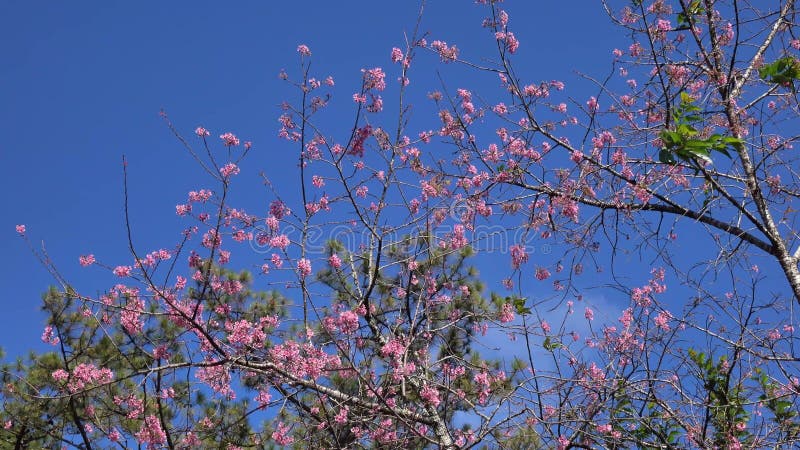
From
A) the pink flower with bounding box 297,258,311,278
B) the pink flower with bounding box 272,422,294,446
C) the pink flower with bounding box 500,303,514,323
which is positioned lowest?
the pink flower with bounding box 272,422,294,446

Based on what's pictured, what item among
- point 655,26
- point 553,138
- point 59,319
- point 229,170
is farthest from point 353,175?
point 59,319

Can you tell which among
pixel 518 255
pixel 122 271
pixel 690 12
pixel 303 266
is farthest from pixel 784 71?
pixel 122 271

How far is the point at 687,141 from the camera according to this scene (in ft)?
12.3

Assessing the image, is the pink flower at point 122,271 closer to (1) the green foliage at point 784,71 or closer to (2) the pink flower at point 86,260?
(2) the pink flower at point 86,260

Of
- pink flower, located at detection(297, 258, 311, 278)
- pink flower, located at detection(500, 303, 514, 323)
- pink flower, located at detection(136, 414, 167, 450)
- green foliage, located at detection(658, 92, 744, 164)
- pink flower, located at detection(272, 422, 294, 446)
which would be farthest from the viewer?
pink flower, located at detection(272, 422, 294, 446)

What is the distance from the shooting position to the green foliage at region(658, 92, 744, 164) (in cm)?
372

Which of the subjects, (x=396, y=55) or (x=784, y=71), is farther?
(x=396, y=55)

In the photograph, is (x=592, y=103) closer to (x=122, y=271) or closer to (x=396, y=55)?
(x=396, y=55)

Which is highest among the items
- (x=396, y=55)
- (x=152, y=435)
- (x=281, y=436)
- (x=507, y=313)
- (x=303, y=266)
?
(x=396, y=55)

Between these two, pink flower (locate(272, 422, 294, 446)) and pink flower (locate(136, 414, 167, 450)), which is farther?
pink flower (locate(272, 422, 294, 446))

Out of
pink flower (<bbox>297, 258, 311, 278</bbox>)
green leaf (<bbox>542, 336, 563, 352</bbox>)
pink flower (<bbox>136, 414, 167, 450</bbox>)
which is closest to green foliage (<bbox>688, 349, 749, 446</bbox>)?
green leaf (<bbox>542, 336, 563, 352</bbox>)

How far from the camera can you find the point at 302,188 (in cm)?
511

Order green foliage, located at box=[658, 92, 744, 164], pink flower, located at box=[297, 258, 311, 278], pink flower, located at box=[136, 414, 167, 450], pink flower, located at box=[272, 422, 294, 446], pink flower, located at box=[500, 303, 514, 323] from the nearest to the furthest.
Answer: green foliage, located at box=[658, 92, 744, 164], pink flower, located at box=[297, 258, 311, 278], pink flower, located at box=[136, 414, 167, 450], pink flower, located at box=[500, 303, 514, 323], pink flower, located at box=[272, 422, 294, 446]

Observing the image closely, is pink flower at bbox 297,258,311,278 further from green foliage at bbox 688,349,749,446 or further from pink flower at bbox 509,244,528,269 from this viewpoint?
green foliage at bbox 688,349,749,446
